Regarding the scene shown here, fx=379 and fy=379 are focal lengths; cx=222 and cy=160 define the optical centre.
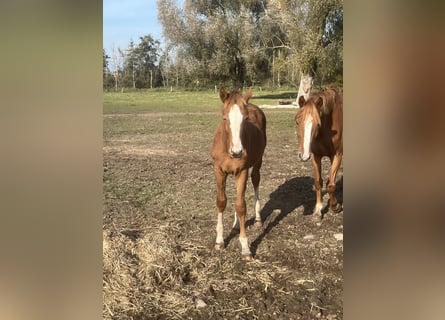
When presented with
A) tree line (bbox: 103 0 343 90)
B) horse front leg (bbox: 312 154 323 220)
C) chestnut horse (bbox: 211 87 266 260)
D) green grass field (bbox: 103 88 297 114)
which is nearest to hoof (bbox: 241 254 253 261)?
chestnut horse (bbox: 211 87 266 260)

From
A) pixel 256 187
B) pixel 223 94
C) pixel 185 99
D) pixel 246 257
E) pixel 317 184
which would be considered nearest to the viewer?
pixel 223 94

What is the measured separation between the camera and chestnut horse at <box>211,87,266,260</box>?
6.50 ft

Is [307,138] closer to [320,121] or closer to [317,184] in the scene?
[320,121]

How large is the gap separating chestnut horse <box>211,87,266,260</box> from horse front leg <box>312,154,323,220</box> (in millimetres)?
346

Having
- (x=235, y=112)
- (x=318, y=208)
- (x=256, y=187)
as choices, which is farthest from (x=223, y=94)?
(x=318, y=208)

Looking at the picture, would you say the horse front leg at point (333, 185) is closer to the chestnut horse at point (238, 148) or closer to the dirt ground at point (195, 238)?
the dirt ground at point (195, 238)

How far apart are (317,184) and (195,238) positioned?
2.84ft

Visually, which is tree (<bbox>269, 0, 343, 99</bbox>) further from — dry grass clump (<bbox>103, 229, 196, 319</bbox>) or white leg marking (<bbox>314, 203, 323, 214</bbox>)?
dry grass clump (<bbox>103, 229, 196, 319</bbox>)

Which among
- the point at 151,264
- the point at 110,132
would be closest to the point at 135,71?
the point at 110,132

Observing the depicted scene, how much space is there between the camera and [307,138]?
201 centimetres

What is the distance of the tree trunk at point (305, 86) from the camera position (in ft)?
6.95

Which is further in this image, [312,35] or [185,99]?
[185,99]
